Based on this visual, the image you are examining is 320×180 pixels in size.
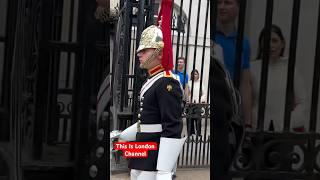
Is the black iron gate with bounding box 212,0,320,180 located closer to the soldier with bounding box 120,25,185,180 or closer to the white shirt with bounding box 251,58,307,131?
the white shirt with bounding box 251,58,307,131

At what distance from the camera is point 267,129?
1.40 meters

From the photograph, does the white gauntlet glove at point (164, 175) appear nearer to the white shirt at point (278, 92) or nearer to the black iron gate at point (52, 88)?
the black iron gate at point (52, 88)

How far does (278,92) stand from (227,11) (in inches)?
11.1

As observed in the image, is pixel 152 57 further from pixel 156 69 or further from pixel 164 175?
pixel 164 175

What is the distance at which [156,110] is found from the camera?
2.37 meters

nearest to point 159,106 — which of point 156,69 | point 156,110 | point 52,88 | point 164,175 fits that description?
point 156,110

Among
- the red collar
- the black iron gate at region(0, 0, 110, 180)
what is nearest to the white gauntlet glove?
the red collar

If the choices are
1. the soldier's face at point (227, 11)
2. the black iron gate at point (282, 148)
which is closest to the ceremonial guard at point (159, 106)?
the black iron gate at point (282, 148)

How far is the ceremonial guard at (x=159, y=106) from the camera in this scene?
2.20 m

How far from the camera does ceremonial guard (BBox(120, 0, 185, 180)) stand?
2197 millimetres
